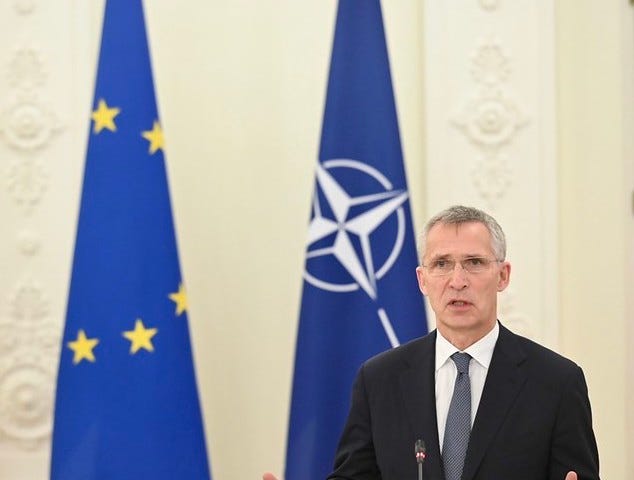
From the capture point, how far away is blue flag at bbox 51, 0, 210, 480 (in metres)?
3.71

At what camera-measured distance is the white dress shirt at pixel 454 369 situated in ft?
8.66

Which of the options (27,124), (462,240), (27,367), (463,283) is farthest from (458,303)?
(27,124)

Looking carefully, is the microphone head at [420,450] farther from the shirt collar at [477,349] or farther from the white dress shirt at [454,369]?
the shirt collar at [477,349]

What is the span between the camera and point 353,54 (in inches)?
156

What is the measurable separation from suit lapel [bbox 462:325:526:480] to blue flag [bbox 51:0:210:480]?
1.49 meters

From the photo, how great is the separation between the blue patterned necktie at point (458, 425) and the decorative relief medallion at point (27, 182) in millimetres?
2265

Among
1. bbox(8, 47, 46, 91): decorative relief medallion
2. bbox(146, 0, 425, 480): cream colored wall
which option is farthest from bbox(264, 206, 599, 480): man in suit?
bbox(8, 47, 46, 91): decorative relief medallion

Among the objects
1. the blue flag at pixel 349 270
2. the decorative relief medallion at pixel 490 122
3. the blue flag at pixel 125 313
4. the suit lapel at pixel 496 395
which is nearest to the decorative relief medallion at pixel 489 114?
the decorative relief medallion at pixel 490 122

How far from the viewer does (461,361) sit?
268cm

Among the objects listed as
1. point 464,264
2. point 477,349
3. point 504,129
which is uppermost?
point 504,129

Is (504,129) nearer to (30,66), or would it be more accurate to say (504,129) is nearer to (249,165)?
(249,165)

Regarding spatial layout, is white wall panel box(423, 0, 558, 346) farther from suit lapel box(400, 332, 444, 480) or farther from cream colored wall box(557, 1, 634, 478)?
suit lapel box(400, 332, 444, 480)

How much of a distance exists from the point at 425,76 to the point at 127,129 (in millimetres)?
1299

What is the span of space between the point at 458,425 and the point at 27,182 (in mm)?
2404
